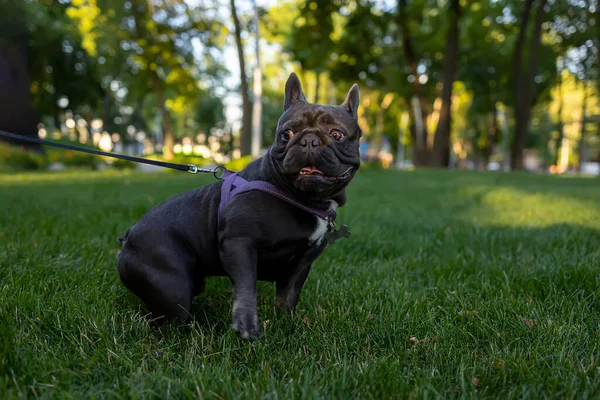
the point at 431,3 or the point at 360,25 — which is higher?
the point at 431,3

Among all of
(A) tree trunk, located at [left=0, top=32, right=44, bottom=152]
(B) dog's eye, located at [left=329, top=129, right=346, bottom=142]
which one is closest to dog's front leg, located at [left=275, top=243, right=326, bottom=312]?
(B) dog's eye, located at [left=329, top=129, right=346, bottom=142]

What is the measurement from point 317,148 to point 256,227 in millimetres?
530

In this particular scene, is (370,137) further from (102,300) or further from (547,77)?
(102,300)

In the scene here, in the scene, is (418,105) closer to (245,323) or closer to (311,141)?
(311,141)

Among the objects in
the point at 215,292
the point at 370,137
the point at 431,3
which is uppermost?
the point at 431,3

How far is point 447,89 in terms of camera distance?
68.5 ft

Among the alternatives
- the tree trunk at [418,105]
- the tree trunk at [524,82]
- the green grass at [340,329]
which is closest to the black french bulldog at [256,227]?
the green grass at [340,329]

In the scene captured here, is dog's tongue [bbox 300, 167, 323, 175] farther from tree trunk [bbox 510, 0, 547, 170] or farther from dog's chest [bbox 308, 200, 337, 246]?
tree trunk [bbox 510, 0, 547, 170]

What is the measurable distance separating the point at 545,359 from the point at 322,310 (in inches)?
48.5

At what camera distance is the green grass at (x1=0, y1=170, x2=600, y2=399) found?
1856 millimetres

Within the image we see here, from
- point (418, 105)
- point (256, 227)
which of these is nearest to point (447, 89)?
point (418, 105)

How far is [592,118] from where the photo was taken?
41.2 metres

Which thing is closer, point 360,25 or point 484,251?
point 484,251

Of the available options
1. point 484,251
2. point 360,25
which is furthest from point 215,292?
point 360,25
